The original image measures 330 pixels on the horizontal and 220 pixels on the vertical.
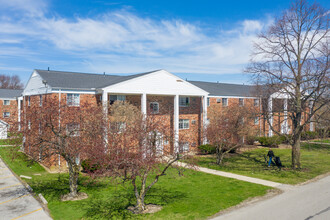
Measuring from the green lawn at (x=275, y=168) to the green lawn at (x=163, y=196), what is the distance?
2.93m

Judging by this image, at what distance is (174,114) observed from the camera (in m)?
28.5

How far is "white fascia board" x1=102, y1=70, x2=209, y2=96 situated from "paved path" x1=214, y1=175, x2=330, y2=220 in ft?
48.0

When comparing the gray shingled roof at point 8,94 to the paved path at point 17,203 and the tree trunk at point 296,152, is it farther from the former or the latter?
the tree trunk at point 296,152

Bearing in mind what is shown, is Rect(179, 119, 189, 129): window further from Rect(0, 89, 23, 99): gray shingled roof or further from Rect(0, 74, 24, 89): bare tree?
Rect(0, 74, 24, 89): bare tree

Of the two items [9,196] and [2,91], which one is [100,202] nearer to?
[9,196]

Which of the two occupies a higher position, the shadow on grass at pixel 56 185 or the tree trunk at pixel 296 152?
the tree trunk at pixel 296 152

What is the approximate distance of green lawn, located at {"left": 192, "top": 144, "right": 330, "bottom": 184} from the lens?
1861 centimetres

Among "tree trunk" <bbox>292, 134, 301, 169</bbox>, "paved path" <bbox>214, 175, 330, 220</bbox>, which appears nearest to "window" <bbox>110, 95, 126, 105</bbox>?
"tree trunk" <bbox>292, 134, 301, 169</bbox>

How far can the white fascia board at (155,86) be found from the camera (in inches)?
947

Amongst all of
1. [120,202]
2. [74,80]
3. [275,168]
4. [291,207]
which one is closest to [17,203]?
[120,202]

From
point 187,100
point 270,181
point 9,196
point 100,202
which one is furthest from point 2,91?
point 270,181

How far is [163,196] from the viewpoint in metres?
14.4

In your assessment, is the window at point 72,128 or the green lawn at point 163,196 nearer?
the green lawn at point 163,196

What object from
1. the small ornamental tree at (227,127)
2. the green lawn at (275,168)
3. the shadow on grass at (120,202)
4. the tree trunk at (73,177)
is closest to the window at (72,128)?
the tree trunk at (73,177)
